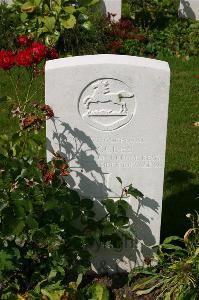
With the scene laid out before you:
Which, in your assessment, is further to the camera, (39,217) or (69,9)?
(69,9)

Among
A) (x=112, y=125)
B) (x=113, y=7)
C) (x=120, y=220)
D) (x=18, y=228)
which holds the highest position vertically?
(x=113, y=7)

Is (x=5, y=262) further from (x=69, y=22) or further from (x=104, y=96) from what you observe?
(x=69, y=22)

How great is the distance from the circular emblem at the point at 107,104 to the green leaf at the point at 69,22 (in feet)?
13.4

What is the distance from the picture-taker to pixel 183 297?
12.4 feet

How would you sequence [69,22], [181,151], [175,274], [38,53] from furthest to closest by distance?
[69,22] → [181,151] → [175,274] → [38,53]

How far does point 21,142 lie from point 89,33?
4.42m

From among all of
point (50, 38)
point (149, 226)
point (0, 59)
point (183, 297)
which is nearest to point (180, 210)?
point (149, 226)

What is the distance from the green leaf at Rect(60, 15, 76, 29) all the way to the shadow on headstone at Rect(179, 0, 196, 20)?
240 cm

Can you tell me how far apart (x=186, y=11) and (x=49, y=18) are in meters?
2.63

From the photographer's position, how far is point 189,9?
375 inches

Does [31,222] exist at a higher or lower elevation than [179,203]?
higher

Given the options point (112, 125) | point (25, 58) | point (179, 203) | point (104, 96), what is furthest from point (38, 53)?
point (179, 203)

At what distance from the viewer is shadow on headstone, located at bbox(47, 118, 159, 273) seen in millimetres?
3877

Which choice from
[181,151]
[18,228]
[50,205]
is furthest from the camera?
[181,151]
